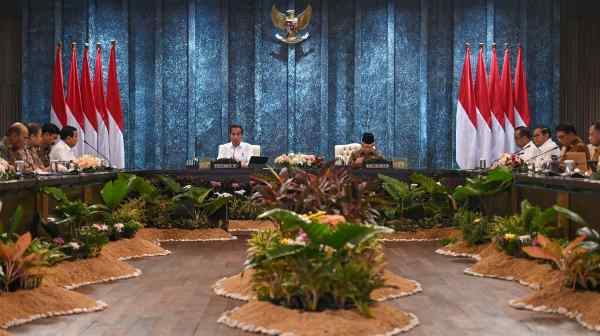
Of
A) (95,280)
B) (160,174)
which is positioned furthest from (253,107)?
(95,280)

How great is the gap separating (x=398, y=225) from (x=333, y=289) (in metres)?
5.52

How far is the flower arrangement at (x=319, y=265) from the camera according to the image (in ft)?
15.4

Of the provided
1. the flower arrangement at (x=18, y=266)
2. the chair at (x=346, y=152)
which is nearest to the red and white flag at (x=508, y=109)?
the chair at (x=346, y=152)

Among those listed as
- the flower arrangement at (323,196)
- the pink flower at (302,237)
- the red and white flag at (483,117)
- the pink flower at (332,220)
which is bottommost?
the pink flower at (302,237)

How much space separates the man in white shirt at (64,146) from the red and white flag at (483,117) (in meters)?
6.06

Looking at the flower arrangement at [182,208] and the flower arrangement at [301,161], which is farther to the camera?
the flower arrangement at [301,161]

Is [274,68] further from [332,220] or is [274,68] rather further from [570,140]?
[332,220]

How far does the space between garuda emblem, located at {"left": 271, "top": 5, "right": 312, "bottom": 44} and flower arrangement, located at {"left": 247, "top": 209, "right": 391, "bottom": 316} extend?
401 inches

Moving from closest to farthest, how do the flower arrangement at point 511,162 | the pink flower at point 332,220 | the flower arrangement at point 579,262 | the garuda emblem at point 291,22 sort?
1. the pink flower at point 332,220
2. the flower arrangement at point 579,262
3. the flower arrangement at point 511,162
4. the garuda emblem at point 291,22

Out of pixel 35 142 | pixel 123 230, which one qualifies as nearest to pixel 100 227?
pixel 123 230

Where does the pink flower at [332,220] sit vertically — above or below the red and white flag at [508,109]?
below

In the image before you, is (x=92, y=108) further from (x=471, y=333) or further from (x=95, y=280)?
(x=471, y=333)

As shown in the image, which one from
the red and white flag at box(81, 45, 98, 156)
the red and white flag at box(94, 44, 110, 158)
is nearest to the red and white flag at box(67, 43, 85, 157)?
the red and white flag at box(81, 45, 98, 156)

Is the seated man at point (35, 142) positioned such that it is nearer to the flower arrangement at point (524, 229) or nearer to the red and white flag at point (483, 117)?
the flower arrangement at point (524, 229)
